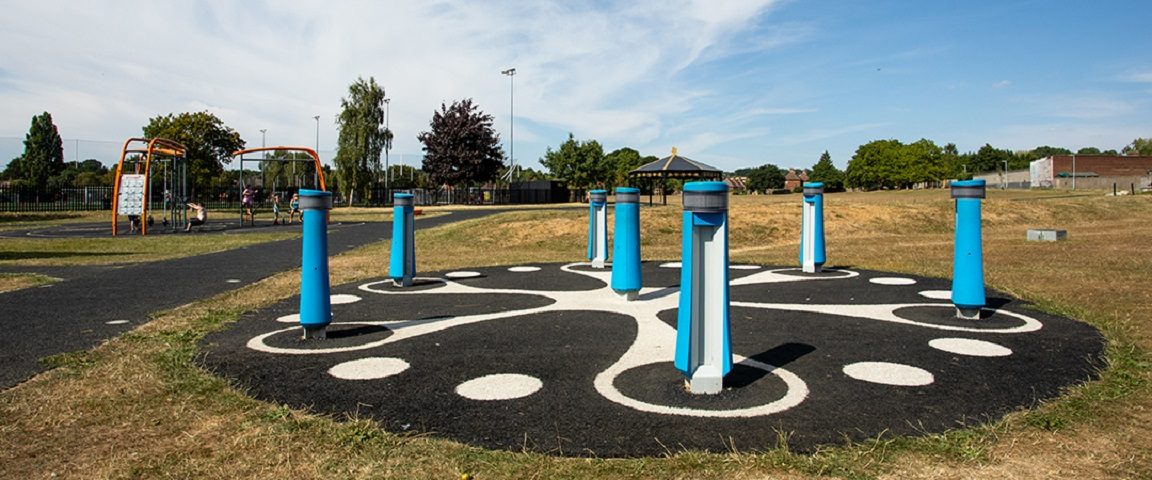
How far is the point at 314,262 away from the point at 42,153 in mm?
88259

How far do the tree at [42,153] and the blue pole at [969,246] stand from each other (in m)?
81.7

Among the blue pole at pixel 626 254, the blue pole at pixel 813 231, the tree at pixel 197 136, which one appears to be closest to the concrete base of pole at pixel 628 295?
the blue pole at pixel 626 254

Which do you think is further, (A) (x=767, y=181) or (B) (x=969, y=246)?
(A) (x=767, y=181)

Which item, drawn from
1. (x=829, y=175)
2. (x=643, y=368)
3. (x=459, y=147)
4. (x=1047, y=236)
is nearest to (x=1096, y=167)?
(x=829, y=175)

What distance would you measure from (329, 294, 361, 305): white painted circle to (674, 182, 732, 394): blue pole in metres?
5.42

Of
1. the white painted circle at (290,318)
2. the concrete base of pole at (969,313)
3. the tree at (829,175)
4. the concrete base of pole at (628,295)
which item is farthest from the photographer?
the tree at (829,175)

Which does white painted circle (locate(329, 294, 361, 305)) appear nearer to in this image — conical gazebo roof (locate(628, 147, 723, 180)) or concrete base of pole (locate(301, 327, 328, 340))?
concrete base of pole (locate(301, 327, 328, 340))

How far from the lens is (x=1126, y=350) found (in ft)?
18.1

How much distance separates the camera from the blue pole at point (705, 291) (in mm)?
4398

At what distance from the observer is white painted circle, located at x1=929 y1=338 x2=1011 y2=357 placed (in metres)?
5.57

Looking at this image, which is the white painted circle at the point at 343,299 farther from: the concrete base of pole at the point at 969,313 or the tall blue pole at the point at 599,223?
the concrete base of pole at the point at 969,313

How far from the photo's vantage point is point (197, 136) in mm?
54062

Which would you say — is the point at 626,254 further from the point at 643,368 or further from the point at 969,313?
the point at 969,313

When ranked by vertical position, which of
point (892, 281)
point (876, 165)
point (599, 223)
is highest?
point (876, 165)
